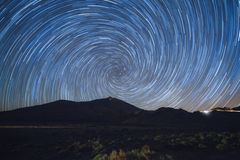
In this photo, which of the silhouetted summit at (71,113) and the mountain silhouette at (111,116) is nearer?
the mountain silhouette at (111,116)

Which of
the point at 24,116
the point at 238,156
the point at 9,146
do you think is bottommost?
the point at 238,156

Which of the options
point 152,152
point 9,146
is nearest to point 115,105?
point 9,146

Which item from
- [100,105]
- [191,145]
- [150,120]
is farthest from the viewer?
[100,105]

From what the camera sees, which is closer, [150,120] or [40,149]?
[40,149]

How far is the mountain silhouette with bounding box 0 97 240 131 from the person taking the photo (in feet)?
205

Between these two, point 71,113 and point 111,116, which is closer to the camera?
point 111,116

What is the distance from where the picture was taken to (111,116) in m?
88.8

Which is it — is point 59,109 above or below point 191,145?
above

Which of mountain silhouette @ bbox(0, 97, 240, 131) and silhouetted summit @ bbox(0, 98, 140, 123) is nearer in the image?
mountain silhouette @ bbox(0, 97, 240, 131)

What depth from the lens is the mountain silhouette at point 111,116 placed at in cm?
6234

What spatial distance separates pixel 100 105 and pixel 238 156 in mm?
93479

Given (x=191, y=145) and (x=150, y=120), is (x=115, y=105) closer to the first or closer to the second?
(x=150, y=120)

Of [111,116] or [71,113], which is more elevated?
[71,113]

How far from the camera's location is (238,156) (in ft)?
62.2
